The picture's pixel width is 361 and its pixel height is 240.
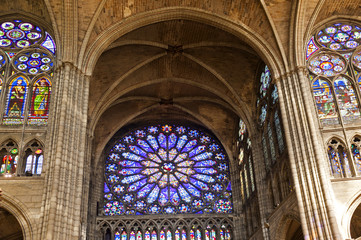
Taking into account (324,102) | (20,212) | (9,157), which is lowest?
(20,212)

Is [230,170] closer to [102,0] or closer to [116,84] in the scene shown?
[116,84]

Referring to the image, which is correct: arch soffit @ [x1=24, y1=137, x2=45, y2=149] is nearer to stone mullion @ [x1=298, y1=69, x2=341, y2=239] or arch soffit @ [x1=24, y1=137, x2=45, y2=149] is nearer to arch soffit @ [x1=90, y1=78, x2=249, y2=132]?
arch soffit @ [x1=90, y1=78, x2=249, y2=132]

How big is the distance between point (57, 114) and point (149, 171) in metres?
9.60

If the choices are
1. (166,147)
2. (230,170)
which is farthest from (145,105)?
(230,170)

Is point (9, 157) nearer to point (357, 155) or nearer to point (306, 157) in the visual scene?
point (306, 157)

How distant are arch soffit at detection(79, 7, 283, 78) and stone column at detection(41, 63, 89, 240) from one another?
1.01 meters

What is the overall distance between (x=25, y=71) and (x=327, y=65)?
10752 mm

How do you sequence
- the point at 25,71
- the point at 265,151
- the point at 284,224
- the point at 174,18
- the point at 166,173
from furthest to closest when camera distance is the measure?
1. the point at 166,173
2. the point at 265,151
3. the point at 174,18
4. the point at 25,71
5. the point at 284,224

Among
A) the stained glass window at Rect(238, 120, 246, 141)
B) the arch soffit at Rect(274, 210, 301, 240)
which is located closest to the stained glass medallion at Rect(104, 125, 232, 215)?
the stained glass window at Rect(238, 120, 246, 141)

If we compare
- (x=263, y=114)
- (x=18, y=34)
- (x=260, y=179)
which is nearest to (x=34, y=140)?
(x=18, y=34)

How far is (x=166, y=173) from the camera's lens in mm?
22828

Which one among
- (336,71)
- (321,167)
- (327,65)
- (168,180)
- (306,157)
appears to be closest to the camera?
(321,167)

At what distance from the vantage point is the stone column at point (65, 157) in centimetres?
1222

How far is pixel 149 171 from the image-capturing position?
22.9m
